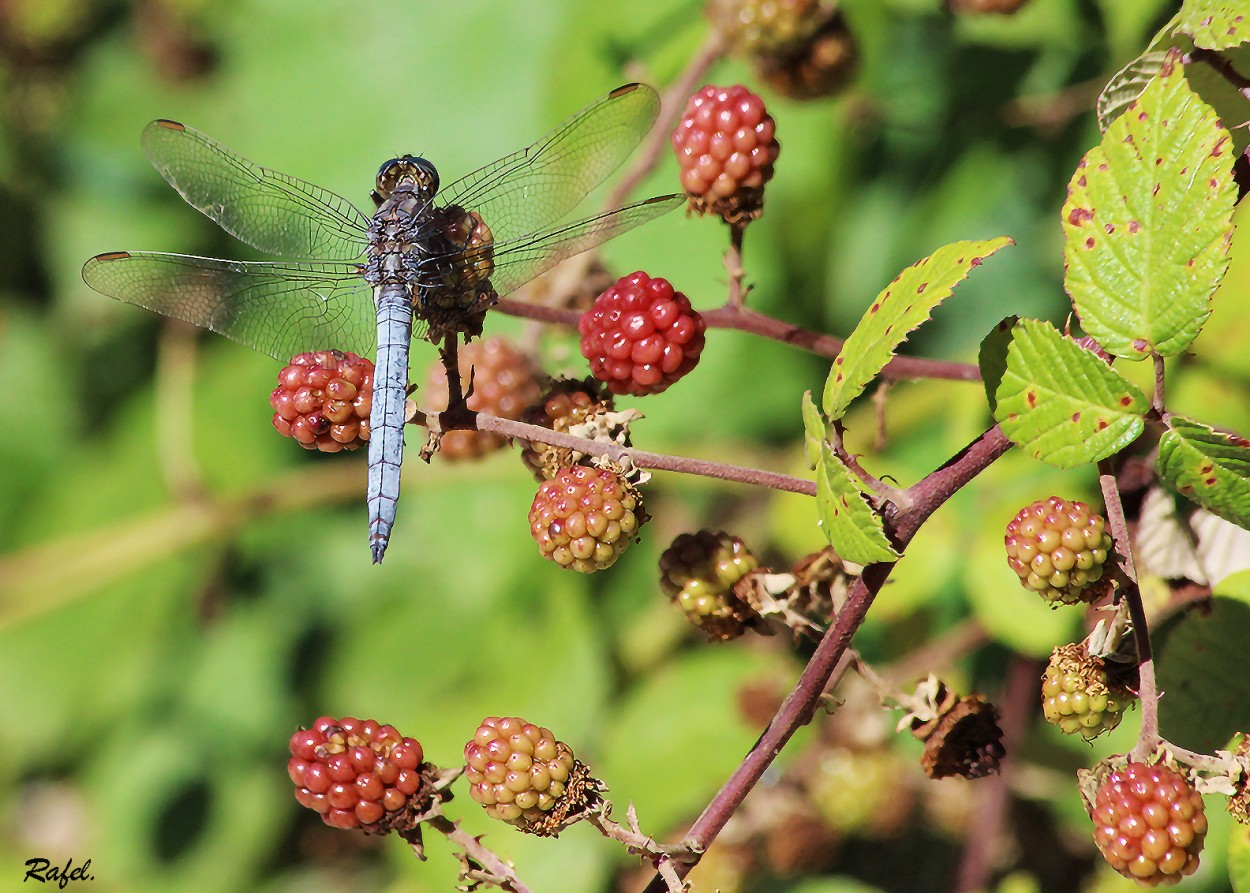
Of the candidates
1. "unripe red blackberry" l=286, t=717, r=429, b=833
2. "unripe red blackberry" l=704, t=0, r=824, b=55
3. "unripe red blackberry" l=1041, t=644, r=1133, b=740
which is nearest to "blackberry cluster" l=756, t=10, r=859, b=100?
"unripe red blackberry" l=704, t=0, r=824, b=55

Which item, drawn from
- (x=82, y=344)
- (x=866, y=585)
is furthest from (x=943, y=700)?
(x=82, y=344)

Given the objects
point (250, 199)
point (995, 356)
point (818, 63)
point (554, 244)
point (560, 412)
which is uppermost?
point (250, 199)

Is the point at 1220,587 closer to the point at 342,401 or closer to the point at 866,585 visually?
the point at 866,585

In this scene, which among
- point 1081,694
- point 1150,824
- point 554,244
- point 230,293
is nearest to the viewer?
point 1150,824

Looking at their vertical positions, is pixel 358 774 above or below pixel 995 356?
below

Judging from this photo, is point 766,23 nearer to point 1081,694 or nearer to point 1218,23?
point 1218,23

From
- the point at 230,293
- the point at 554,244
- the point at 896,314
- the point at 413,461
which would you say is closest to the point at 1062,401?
the point at 896,314
